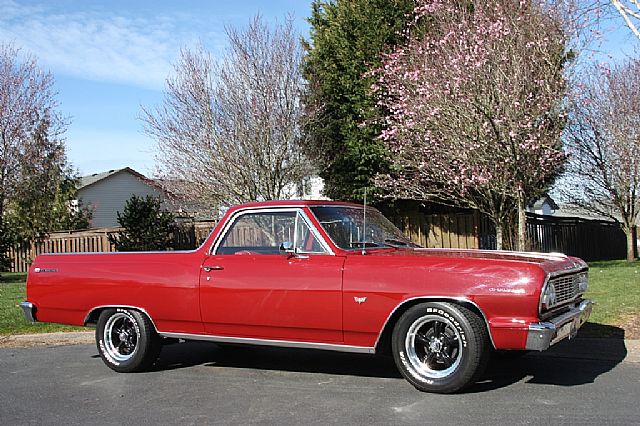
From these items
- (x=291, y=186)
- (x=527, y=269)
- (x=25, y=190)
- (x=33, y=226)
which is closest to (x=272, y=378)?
(x=527, y=269)

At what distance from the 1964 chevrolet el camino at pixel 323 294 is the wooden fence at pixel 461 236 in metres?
8.99

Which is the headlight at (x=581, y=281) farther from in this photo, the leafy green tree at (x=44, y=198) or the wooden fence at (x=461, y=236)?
the leafy green tree at (x=44, y=198)

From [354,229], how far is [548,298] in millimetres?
1936

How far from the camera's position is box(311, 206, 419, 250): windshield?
622 centimetres

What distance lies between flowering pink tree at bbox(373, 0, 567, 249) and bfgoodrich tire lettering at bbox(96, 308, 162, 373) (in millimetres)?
7382

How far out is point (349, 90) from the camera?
17031mm

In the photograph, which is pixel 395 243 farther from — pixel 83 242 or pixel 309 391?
pixel 83 242

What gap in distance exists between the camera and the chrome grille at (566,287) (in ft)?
18.2

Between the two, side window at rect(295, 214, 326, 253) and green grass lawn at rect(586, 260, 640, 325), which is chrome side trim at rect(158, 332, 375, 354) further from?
green grass lawn at rect(586, 260, 640, 325)

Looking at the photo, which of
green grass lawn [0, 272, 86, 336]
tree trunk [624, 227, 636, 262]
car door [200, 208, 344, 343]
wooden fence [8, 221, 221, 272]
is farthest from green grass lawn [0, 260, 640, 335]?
tree trunk [624, 227, 636, 262]

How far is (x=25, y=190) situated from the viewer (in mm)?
20047

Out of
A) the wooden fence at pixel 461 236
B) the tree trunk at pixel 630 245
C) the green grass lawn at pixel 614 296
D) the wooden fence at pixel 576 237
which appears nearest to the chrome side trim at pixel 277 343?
the green grass lawn at pixel 614 296

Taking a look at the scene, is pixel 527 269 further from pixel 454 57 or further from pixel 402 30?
pixel 402 30

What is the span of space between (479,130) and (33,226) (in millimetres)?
21353
